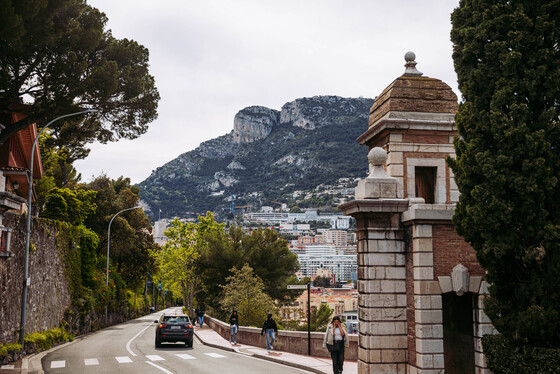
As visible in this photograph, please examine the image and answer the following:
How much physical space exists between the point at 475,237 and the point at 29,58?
15.6 metres

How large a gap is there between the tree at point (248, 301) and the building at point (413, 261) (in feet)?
61.8

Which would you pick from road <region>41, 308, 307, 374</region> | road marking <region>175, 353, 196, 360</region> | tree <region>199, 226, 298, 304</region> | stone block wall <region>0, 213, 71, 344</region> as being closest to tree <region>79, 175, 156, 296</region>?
tree <region>199, 226, 298, 304</region>

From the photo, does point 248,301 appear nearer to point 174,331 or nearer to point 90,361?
point 174,331

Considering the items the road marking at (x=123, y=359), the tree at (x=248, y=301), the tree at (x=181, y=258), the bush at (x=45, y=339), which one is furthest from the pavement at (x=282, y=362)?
the tree at (x=181, y=258)

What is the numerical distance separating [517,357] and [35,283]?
65.1ft

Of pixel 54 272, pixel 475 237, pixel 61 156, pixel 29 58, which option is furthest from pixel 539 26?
pixel 61 156

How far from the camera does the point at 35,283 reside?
22.8m

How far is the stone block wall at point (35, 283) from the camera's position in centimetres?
1798

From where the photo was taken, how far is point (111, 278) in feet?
150

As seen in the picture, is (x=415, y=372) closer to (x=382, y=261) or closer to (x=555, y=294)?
(x=382, y=261)

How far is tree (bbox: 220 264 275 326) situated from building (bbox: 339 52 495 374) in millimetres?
18828

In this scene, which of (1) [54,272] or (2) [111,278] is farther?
(2) [111,278]

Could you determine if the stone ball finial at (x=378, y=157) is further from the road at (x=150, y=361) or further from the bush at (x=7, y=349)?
the bush at (x=7, y=349)

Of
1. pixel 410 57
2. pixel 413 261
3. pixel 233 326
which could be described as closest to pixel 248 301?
pixel 233 326
